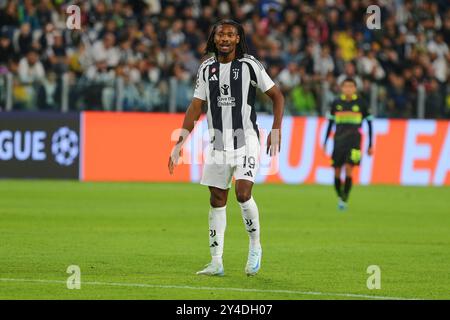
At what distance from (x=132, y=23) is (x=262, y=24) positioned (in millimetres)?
3466

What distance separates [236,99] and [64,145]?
1420 centimetres

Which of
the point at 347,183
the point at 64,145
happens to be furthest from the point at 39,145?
the point at 347,183

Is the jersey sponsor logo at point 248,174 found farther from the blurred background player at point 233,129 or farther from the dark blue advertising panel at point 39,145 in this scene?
the dark blue advertising panel at point 39,145

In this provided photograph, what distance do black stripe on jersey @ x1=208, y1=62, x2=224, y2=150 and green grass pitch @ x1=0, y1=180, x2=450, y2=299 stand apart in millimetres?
1321

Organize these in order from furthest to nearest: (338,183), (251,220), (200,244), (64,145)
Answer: (64,145) → (338,183) → (200,244) → (251,220)

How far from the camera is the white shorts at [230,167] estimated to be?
11055 millimetres

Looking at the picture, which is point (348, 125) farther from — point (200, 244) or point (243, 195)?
point (243, 195)

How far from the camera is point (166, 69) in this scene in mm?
26719

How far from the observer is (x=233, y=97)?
36.4 ft

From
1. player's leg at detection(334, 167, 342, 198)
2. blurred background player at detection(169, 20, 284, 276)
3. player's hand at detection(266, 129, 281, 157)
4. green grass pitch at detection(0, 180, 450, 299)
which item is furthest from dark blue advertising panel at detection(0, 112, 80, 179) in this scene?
player's hand at detection(266, 129, 281, 157)

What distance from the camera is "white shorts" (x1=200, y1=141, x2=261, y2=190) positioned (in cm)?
1105

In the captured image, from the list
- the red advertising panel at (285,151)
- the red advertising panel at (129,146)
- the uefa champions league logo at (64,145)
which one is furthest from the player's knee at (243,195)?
the red advertising panel at (129,146)

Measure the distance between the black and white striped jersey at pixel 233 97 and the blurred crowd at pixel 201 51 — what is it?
13849mm


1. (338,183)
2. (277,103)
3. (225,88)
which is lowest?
(338,183)
